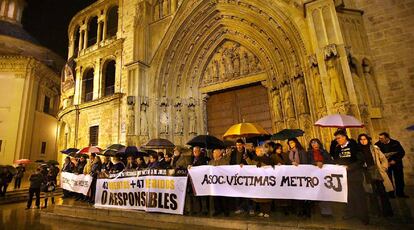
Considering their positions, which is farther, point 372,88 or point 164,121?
point 164,121

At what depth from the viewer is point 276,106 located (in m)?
9.45

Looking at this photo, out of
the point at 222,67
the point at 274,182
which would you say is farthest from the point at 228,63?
the point at 274,182

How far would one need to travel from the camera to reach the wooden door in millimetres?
10516

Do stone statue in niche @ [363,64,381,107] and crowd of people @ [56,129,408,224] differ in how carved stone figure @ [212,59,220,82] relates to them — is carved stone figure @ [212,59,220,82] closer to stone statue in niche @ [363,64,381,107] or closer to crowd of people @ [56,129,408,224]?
stone statue in niche @ [363,64,381,107]

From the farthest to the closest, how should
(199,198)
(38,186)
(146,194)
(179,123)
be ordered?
(179,123) < (38,186) < (146,194) < (199,198)

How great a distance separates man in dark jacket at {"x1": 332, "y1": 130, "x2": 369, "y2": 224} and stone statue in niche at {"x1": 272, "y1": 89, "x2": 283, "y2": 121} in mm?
4965

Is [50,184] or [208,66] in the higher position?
[208,66]

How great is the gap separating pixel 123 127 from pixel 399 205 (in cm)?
1147

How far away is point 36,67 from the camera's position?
72.2 ft

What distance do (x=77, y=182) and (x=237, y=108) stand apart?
7.32 m

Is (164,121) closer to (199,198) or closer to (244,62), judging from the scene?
(244,62)

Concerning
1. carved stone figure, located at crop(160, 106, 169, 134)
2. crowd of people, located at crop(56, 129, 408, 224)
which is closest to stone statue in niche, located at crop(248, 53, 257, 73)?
carved stone figure, located at crop(160, 106, 169, 134)

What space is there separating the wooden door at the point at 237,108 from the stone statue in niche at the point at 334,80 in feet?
11.4

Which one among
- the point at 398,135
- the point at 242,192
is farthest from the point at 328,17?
the point at 242,192
